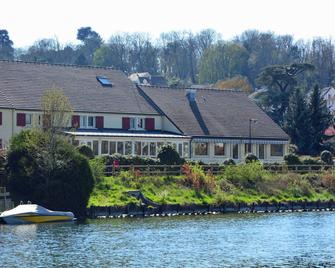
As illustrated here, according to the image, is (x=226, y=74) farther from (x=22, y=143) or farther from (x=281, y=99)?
(x=22, y=143)

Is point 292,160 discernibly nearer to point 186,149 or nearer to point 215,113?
point 186,149

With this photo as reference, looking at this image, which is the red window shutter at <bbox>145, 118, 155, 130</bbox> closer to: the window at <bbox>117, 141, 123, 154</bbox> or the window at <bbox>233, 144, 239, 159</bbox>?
the window at <bbox>117, 141, 123, 154</bbox>

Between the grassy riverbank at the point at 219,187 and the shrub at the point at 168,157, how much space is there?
9.64 feet

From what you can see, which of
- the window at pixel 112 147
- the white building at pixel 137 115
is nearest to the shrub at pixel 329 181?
the white building at pixel 137 115

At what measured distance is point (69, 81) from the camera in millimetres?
85438

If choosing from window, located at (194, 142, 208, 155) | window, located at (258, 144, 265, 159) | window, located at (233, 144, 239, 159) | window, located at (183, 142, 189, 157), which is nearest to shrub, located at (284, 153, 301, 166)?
window, located at (233, 144, 239, 159)

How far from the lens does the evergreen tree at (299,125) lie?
317 feet

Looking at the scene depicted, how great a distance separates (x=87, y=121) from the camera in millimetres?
81938

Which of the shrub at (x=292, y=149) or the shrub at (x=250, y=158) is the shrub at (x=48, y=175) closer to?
the shrub at (x=250, y=158)

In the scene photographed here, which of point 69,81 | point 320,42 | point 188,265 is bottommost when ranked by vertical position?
point 188,265

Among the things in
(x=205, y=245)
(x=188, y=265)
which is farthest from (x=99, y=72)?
(x=188, y=265)

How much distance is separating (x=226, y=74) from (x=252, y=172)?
3514 inches

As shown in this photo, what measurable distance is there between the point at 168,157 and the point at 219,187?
616 centimetres

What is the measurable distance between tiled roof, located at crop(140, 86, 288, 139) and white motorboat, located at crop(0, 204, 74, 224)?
31.1 meters
